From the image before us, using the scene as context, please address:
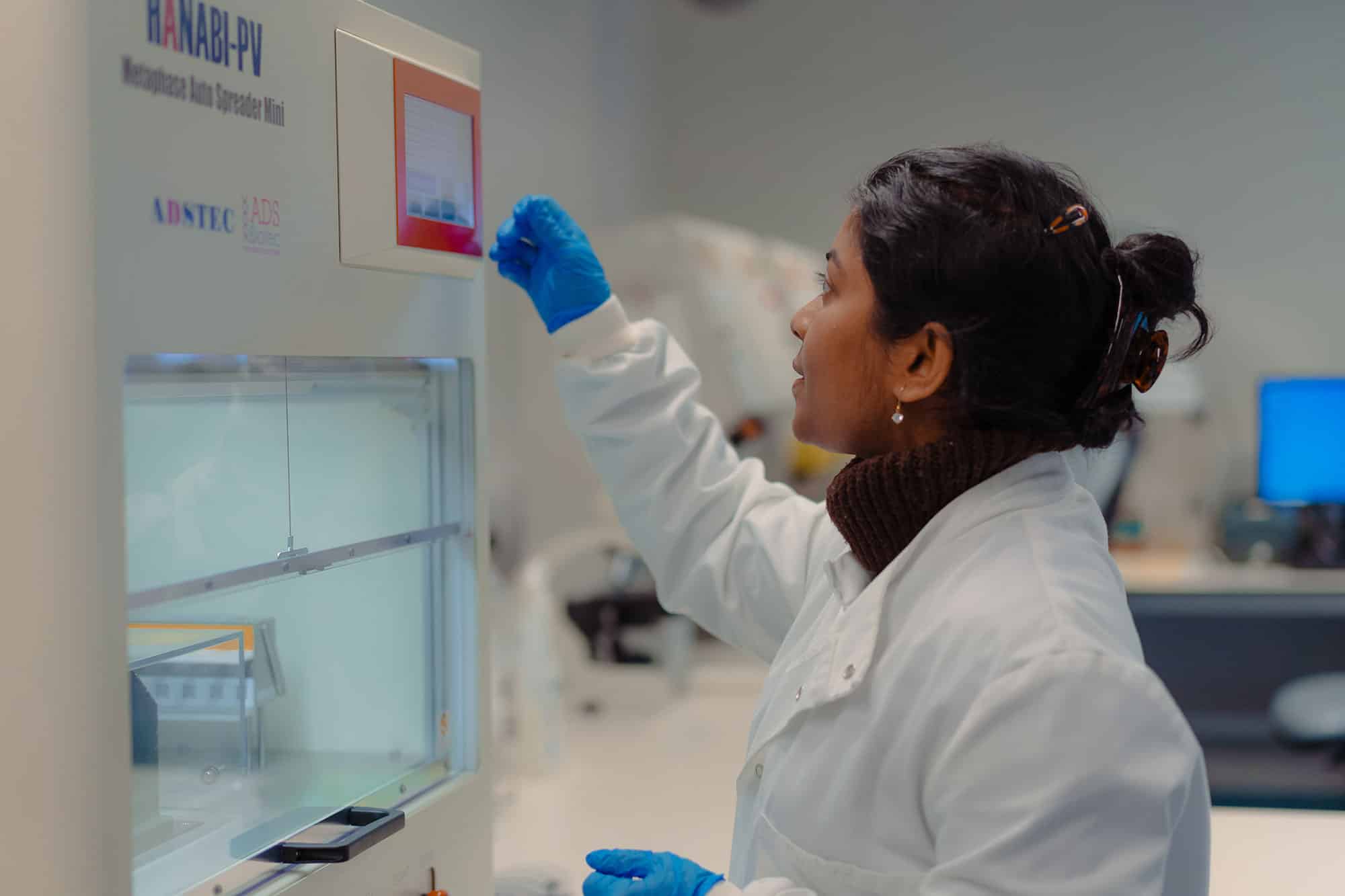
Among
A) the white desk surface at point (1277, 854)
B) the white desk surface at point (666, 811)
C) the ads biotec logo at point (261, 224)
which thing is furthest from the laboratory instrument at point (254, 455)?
the white desk surface at point (1277, 854)

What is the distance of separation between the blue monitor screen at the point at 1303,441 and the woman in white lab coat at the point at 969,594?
111 inches

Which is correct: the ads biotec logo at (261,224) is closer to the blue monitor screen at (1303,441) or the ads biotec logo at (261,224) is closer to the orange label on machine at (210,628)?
the orange label on machine at (210,628)

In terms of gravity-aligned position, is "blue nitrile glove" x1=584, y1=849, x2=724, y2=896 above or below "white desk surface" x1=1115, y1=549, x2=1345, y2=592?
above

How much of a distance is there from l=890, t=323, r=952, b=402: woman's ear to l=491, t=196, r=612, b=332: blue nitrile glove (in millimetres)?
362

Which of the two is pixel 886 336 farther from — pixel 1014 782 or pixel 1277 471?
pixel 1277 471

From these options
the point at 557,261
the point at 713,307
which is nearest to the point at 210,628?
the point at 557,261

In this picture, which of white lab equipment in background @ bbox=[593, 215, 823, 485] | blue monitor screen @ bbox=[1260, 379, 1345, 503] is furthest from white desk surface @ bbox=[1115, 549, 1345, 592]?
white lab equipment in background @ bbox=[593, 215, 823, 485]

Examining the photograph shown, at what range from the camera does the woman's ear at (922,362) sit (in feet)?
3.11

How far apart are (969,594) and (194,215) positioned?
599mm

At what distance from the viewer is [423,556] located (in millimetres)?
1113

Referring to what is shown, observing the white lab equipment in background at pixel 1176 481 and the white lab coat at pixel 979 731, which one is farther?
the white lab equipment in background at pixel 1176 481

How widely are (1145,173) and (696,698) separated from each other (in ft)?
8.08

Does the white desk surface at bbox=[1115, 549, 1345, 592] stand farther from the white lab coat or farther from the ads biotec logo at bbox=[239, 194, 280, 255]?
the ads biotec logo at bbox=[239, 194, 280, 255]

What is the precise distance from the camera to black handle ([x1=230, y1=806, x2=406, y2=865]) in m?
→ 0.87
